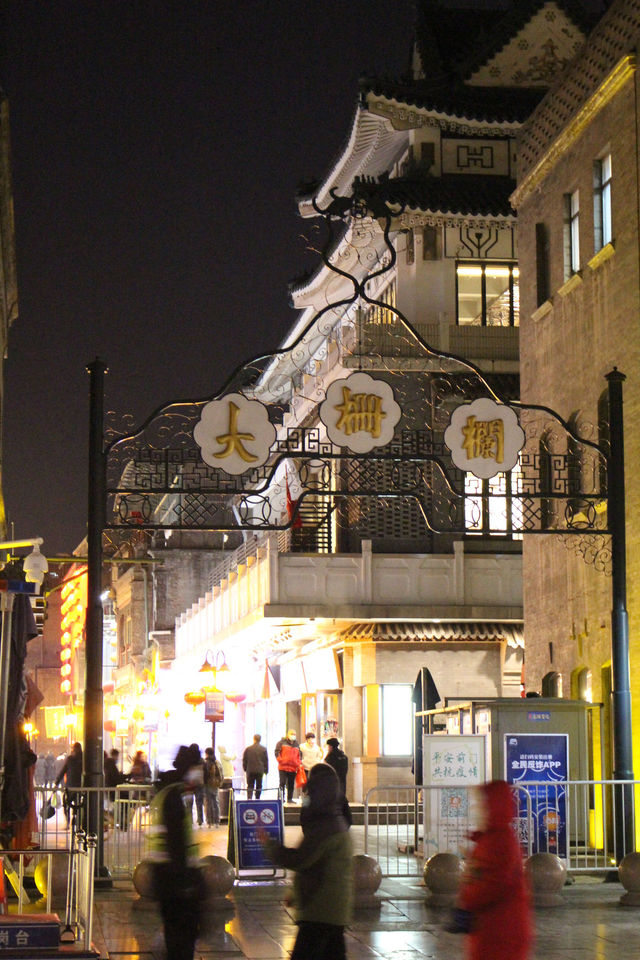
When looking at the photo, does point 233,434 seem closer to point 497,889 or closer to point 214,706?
point 497,889

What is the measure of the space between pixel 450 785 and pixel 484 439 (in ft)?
15.6

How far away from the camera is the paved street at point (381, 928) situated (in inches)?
524

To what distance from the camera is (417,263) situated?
39.7 metres

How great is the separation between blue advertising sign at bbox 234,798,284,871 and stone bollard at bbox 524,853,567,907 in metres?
3.45

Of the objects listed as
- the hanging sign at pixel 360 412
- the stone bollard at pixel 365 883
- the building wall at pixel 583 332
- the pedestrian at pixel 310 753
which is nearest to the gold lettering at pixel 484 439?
the hanging sign at pixel 360 412

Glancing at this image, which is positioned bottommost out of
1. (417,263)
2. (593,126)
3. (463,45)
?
(593,126)

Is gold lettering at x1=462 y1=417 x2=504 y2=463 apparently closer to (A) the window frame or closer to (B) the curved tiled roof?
(A) the window frame

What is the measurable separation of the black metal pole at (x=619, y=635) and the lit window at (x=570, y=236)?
4536 millimetres

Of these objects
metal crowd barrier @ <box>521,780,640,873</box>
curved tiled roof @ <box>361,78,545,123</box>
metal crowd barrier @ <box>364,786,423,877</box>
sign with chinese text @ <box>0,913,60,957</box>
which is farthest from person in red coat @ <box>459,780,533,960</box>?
curved tiled roof @ <box>361,78,545,123</box>

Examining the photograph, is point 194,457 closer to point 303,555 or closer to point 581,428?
point 581,428

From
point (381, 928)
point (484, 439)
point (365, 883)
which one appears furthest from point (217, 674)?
point (381, 928)

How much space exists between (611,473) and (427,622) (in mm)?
14767

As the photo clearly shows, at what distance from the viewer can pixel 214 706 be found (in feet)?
122

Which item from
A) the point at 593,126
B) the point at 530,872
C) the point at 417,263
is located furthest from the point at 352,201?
the point at 417,263
